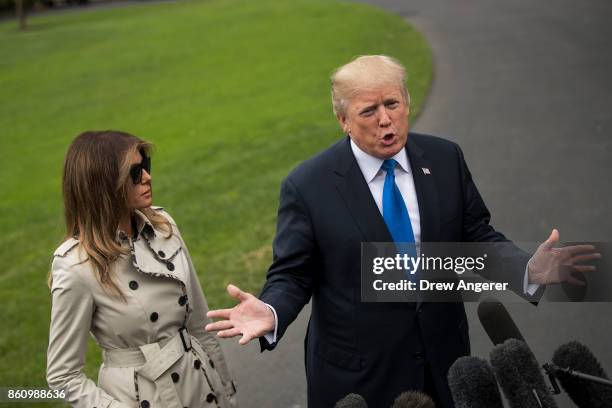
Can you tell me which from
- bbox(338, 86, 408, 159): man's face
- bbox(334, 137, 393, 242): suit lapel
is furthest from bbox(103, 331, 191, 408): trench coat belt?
bbox(338, 86, 408, 159): man's face

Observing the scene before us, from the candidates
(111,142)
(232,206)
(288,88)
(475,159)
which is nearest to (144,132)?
(288,88)

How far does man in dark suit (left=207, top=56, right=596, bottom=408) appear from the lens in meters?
3.06

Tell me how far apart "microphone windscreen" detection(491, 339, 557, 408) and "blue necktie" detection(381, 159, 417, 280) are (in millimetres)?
910

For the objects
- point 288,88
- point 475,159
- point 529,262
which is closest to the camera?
point 529,262

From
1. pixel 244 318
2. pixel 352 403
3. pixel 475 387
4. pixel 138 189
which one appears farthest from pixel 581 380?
pixel 138 189

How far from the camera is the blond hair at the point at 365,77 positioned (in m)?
3.02

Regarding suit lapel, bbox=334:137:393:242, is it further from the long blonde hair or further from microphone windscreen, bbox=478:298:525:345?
the long blonde hair

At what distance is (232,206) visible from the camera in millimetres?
9953

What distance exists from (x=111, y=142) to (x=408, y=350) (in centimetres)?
160

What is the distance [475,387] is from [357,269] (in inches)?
39.4

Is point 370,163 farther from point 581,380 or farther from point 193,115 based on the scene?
point 193,115

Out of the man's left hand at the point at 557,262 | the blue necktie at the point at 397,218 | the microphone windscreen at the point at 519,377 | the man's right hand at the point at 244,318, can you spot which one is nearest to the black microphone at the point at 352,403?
the microphone windscreen at the point at 519,377

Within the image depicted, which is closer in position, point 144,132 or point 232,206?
point 232,206

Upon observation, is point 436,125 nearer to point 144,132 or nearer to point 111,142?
point 144,132
